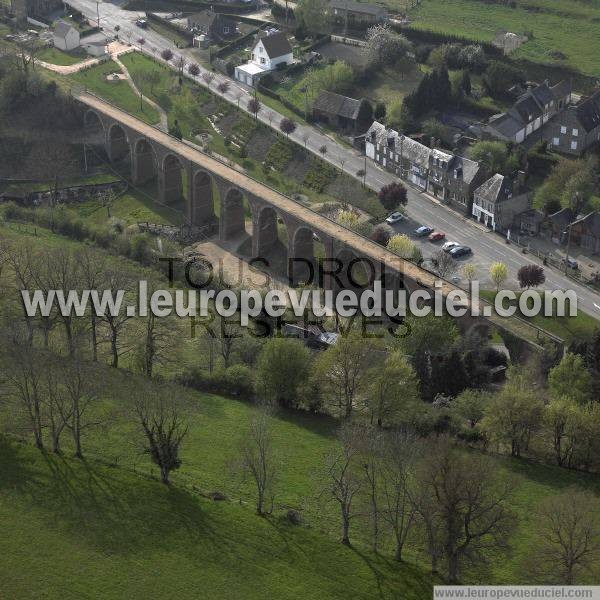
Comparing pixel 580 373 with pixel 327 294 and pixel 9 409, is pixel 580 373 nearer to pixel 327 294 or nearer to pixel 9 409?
pixel 327 294

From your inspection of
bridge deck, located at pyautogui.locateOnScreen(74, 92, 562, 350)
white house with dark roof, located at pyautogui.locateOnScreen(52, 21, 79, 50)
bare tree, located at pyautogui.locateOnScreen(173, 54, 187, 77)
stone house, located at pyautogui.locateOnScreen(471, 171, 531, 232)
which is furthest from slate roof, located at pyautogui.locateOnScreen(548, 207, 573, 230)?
white house with dark roof, located at pyautogui.locateOnScreen(52, 21, 79, 50)

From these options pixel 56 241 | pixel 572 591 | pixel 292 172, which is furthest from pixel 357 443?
pixel 292 172

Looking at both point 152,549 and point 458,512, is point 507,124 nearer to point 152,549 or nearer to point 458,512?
point 458,512

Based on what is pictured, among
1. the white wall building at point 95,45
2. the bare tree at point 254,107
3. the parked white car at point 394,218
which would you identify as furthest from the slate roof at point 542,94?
the white wall building at point 95,45

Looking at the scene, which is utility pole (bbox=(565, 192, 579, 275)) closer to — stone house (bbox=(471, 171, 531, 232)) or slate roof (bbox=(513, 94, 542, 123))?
stone house (bbox=(471, 171, 531, 232))

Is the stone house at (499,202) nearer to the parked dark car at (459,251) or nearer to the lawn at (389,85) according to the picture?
the parked dark car at (459,251)

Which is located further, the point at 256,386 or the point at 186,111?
the point at 186,111
